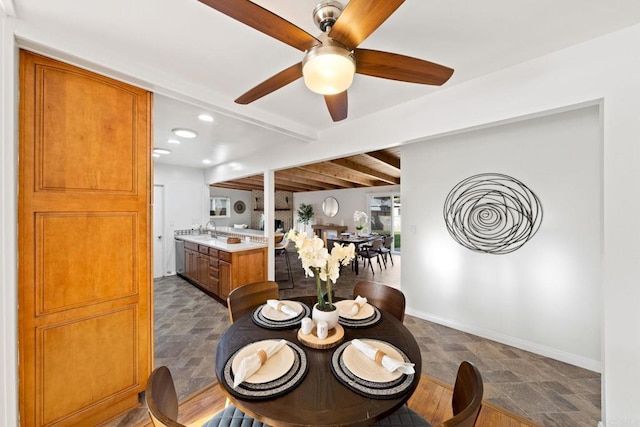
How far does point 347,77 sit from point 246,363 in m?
1.41

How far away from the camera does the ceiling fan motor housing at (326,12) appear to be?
1157 mm

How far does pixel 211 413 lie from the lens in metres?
1.68

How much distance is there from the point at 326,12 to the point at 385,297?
1.92m

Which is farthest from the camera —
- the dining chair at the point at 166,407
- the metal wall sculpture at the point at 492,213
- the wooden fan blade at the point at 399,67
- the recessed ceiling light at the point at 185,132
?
the recessed ceiling light at the point at 185,132

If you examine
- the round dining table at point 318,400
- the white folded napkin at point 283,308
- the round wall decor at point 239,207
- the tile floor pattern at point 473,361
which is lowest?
the tile floor pattern at point 473,361

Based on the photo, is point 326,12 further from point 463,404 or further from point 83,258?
point 83,258

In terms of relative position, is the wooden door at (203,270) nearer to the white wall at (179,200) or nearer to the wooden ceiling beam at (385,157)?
the white wall at (179,200)

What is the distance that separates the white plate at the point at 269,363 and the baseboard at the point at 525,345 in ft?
8.42

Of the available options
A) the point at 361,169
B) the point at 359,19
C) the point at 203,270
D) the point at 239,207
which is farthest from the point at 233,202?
the point at 359,19

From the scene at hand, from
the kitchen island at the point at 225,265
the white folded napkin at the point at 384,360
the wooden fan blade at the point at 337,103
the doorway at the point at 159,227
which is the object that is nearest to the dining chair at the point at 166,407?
the white folded napkin at the point at 384,360

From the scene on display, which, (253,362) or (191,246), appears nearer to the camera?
(253,362)

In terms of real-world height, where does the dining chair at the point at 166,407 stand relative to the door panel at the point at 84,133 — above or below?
below

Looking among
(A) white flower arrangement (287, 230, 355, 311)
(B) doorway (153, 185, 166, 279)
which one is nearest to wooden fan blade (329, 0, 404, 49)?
(A) white flower arrangement (287, 230, 355, 311)

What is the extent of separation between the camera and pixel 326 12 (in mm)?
1178
